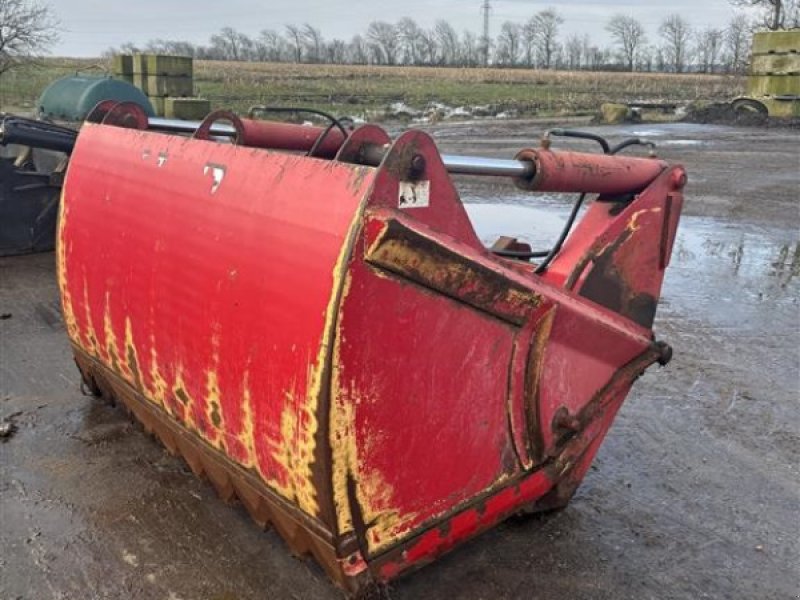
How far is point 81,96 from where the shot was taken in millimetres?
8938

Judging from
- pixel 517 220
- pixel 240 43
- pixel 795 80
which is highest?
pixel 240 43

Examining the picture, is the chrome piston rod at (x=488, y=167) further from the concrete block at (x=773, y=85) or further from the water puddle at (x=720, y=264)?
the concrete block at (x=773, y=85)

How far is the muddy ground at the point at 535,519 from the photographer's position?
2535 mm

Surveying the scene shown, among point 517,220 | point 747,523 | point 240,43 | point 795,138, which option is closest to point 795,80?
point 795,138

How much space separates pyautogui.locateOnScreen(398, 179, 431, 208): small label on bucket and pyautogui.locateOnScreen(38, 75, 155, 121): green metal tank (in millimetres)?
7213

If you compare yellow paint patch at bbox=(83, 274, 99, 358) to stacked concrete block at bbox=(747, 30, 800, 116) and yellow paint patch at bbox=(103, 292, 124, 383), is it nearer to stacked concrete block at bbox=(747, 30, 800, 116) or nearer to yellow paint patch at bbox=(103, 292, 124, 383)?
yellow paint patch at bbox=(103, 292, 124, 383)

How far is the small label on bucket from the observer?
2.01 metres

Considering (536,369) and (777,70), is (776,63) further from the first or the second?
(536,369)

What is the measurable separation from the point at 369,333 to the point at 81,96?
26.6 ft

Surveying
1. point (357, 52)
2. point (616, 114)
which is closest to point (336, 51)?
point (357, 52)

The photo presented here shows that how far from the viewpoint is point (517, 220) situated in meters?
8.34

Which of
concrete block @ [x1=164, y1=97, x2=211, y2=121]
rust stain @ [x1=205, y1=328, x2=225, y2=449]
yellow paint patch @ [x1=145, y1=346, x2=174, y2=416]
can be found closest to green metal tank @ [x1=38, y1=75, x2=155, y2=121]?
yellow paint patch @ [x1=145, y1=346, x2=174, y2=416]

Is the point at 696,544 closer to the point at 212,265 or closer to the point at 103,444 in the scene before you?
the point at 212,265

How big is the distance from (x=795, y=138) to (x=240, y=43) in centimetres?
9646
